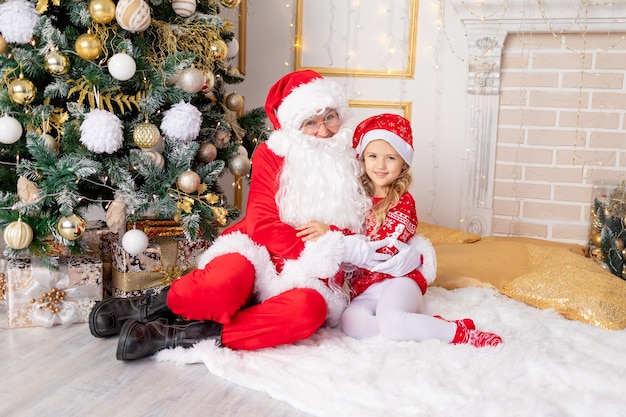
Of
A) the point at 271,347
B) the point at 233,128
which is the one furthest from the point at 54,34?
the point at 271,347

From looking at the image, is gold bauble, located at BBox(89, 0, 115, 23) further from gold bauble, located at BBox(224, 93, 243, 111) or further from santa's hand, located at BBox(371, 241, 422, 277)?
santa's hand, located at BBox(371, 241, 422, 277)

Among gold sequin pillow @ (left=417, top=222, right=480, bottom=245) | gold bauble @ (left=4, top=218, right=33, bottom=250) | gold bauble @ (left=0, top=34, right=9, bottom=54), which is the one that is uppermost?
gold bauble @ (left=0, top=34, right=9, bottom=54)

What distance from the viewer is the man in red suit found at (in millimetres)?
1825

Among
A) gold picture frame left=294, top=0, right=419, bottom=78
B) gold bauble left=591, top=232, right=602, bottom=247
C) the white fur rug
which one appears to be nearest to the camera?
the white fur rug

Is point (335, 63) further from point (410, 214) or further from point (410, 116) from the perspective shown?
point (410, 214)

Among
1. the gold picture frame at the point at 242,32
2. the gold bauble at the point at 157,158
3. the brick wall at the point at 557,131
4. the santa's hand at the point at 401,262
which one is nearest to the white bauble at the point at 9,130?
the gold bauble at the point at 157,158

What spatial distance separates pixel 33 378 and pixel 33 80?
98cm

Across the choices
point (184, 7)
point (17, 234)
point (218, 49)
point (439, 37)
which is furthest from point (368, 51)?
point (17, 234)

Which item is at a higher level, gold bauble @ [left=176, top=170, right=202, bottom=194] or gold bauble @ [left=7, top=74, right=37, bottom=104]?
gold bauble @ [left=7, top=74, right=37, bottom=104]

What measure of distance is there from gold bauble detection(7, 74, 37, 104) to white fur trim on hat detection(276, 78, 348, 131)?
0.79 m

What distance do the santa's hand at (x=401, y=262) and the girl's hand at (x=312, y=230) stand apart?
0.21 metres

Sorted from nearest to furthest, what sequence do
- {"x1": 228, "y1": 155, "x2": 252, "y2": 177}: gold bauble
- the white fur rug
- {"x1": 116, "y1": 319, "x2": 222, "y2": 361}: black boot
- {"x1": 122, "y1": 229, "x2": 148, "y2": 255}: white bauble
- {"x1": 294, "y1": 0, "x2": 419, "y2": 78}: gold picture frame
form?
the white fur rug < {"x1": 116, "y1": 319, "x2": 222, "y2": 361}: black boot < {"x1": 122, "y1": 229, "x2": 148, "y2": 255}: white bauble < {"x1": 228, "y1": 155, "x2": 252, "y2": 177}: gold bauble < {"x1": 294, "y1": 0, "x2": 419, "y2": 78}: gold picture frame

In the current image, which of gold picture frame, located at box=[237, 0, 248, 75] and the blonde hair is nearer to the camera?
the blonde hair

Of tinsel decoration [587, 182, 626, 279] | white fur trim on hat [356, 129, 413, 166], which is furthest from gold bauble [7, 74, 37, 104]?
tinsel decoration [587, 182, 626, 279]
